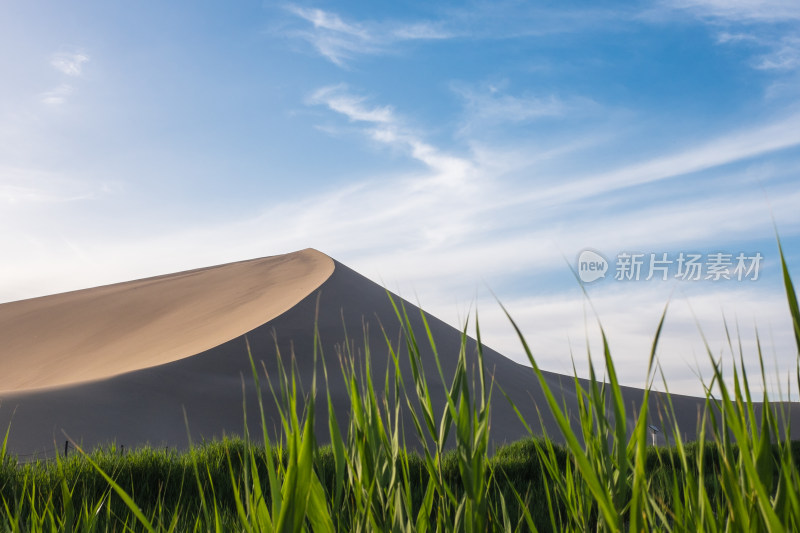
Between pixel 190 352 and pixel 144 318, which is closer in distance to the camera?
pixel 190 352

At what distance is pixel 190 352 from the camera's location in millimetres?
16734

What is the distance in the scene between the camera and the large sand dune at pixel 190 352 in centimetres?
1241

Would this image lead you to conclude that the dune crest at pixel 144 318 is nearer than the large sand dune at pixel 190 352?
No

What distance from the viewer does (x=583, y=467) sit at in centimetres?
100

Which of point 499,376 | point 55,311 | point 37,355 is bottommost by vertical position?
point 499,376

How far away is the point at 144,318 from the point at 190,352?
7872 mm

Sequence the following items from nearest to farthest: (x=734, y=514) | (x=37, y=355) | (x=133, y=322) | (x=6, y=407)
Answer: (x=734, y=514) < (x=6, y=407) < (x=37, y=355) < (x=133, y=322)

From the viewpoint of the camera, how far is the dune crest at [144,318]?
18938mm

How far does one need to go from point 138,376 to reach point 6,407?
9.68 ft

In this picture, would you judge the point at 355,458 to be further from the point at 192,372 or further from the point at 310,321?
the point at 310,321

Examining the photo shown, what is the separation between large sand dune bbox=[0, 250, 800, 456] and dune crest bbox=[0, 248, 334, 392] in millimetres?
73

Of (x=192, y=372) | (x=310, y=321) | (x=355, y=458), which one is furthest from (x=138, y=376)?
(x=355, y=458)

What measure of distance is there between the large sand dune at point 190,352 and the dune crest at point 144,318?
0.24ft

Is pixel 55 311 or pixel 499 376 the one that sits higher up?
pixel 55 311
